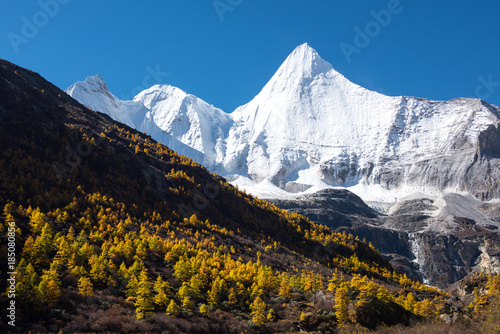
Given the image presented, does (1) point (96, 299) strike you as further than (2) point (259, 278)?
No

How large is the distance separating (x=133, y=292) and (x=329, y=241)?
335ft

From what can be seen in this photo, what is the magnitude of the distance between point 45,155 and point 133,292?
73.8 metres

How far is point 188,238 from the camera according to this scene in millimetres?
107688

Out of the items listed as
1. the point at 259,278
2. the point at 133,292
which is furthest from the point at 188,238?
the point at 133,292

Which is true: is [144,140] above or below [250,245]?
above

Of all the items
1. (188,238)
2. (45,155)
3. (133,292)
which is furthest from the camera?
(45,155)

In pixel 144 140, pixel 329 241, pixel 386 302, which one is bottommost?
pixel 386 302

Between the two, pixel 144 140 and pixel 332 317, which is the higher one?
pixel 144 140

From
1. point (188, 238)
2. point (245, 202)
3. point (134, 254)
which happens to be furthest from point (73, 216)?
point (245, 202)

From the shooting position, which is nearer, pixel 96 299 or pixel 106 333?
pixel 106 333

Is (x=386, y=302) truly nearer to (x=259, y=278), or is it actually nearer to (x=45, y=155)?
(x=259, y=278)

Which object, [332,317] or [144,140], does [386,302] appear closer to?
[332,317]

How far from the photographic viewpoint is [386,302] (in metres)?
60.1

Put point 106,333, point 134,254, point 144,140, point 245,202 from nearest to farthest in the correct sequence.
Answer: point 106,333 < point 134,254 < point 245,202 < point 144,140
